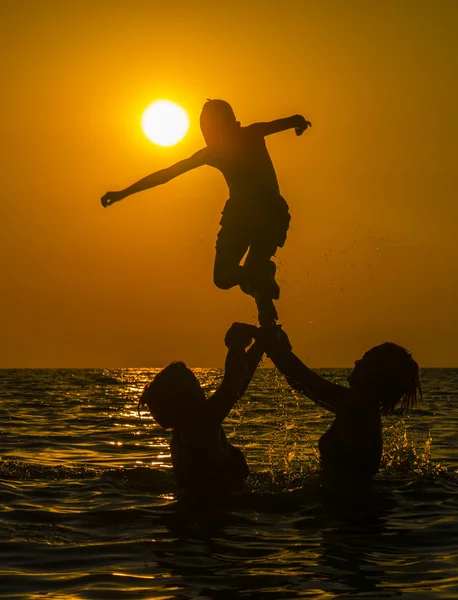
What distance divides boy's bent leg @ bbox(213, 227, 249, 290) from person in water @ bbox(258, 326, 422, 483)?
687 millimetres

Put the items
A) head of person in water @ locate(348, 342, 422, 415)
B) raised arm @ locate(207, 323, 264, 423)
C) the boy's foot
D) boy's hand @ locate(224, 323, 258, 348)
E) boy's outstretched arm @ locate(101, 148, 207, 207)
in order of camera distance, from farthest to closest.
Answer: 1. the boy's foot
2. boy's outstretched arm @ locate(101, 148, 207, 207)
3. boy's hand @ locate(224, 323, 258, 348)
4. raised arm @ locate(207, 323, 264, 423)
5. head of person in water @ locate(348, 342, 422, 415)

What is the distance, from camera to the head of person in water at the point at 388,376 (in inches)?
368

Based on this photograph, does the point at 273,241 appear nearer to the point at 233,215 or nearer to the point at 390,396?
the point at 233,215

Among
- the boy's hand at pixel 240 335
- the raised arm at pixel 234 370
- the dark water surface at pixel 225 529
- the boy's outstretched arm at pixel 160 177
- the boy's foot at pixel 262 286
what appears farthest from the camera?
the boy's foot at pixel 262 286

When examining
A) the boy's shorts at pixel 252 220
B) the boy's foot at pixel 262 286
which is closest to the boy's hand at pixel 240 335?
the boy's foot at pixel 262 286

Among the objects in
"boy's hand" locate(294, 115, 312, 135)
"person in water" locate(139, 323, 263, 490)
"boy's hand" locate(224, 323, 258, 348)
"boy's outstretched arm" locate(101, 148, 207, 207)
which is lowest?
"person in water" locate(139, 323, 263, 490)

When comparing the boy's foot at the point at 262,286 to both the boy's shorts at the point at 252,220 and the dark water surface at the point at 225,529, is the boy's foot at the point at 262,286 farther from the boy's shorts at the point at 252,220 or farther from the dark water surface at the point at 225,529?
the dark water surface at the point at 225,529

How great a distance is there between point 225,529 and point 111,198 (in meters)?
3.62

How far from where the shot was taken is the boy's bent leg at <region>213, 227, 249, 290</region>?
33.4ft

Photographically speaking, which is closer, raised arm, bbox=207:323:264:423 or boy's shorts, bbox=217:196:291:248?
raised arm, bbox=207:323:264:423

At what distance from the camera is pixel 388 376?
9.36 m

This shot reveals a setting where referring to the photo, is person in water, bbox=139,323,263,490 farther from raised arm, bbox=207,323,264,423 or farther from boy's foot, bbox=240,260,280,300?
boy's foot, bbox=240,260,280,300

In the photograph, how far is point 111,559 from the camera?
7.61 metres

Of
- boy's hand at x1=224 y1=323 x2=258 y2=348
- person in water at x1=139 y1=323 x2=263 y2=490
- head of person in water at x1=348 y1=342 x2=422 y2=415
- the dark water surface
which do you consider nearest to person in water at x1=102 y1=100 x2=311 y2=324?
boy's hand at x1=224 y1=323 x2=258 y2=348
